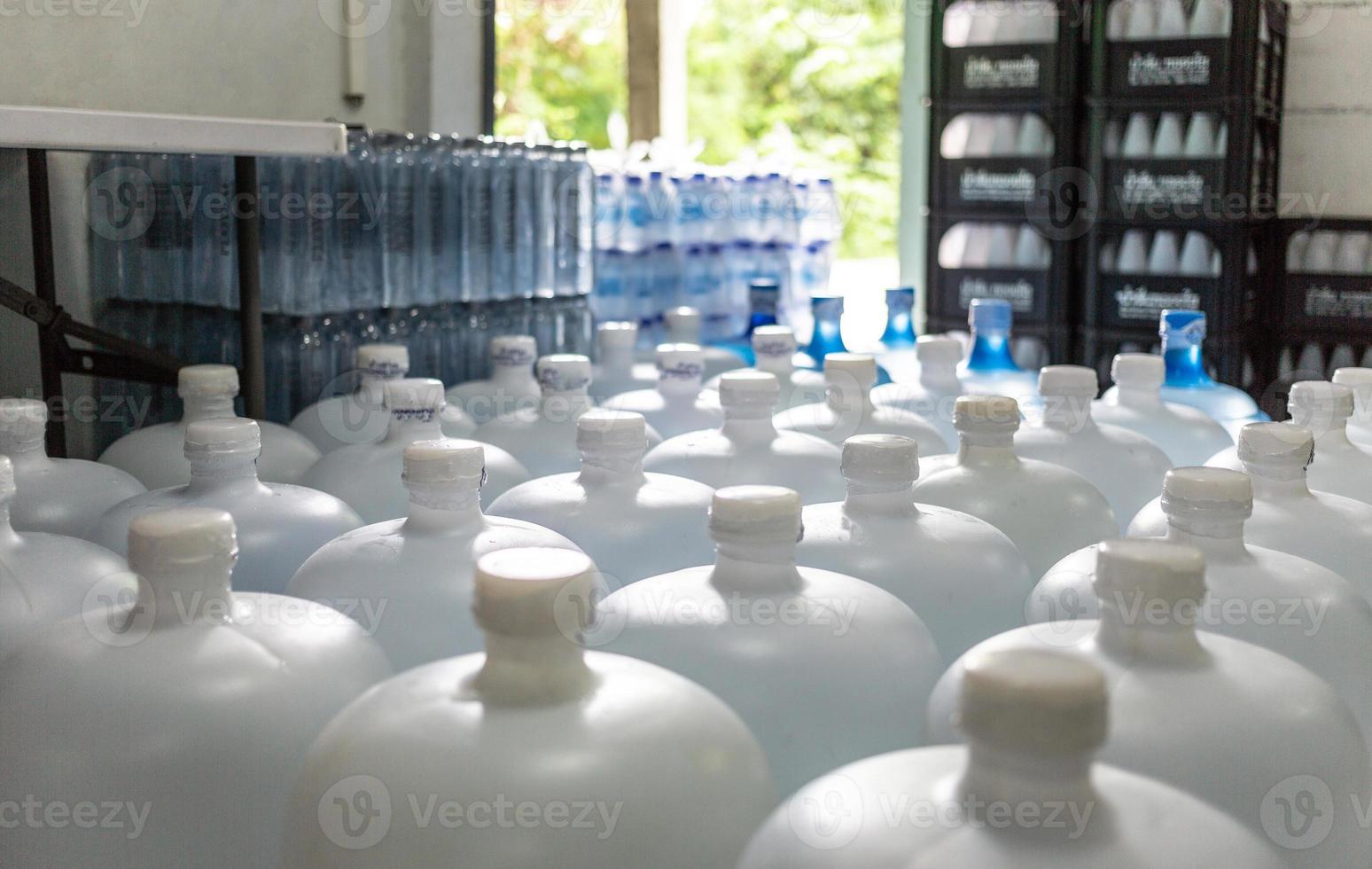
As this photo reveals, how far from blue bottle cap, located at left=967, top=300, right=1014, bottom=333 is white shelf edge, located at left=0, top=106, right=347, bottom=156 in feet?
4.34

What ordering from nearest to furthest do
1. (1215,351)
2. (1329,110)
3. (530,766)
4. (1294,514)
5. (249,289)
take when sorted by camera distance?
(530,766) < (1294,514) < (249,289) < (1215,351) < (1329,110)

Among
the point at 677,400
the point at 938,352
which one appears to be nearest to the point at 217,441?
the point at 677,400

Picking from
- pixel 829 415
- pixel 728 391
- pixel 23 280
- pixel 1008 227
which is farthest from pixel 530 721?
pixel 1008 227

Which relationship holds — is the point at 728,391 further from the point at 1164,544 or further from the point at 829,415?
the point at 1164,544

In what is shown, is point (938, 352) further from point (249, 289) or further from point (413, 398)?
point (249, 289)

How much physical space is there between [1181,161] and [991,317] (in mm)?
1328

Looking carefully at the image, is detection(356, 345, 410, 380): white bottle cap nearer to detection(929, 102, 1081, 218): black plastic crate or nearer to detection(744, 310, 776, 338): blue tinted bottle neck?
detection(744, 310, 776, 338): blue tinted bottle neck

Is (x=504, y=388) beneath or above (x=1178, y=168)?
beneath

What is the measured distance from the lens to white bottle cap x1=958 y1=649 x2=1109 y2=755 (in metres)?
0.62

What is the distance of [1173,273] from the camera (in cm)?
376

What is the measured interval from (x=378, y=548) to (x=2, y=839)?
38 centimetres

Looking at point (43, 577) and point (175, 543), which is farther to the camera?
point (43, 577)

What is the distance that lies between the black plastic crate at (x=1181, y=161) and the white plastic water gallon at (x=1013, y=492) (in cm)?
243

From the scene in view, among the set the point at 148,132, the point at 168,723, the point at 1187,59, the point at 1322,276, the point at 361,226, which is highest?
the point at 1187,59
